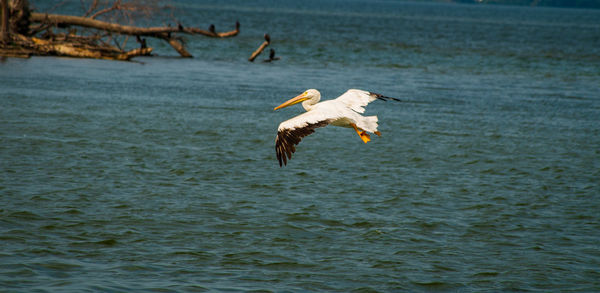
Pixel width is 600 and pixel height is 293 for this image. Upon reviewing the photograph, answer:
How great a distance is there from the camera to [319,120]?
9.27 metres

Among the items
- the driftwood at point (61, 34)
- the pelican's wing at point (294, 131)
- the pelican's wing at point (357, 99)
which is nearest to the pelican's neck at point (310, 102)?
the pelican's wing at point (357, 99)

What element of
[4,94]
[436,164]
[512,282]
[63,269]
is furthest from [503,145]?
[4,94]

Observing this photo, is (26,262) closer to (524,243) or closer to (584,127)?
(524,243)

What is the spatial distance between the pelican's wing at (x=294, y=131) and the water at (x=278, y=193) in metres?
1.27

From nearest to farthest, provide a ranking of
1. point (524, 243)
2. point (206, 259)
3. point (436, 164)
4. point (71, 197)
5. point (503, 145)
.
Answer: point (206, 259), point (524, 243), point (71, 197), point (436, 164), point (503, 145)

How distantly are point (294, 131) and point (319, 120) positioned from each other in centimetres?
44

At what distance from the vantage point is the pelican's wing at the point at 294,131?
8852 millimetres

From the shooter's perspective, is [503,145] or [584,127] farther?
[584,127]

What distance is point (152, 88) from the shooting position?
23844 millimetres

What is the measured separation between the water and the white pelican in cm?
134

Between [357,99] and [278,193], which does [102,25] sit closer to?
[278,193]

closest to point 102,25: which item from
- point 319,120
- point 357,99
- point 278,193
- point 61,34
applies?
point 61,34

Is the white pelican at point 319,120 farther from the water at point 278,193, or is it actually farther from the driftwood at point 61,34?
the driftwood at point 61,34

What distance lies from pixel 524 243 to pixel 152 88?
54.4 ft
